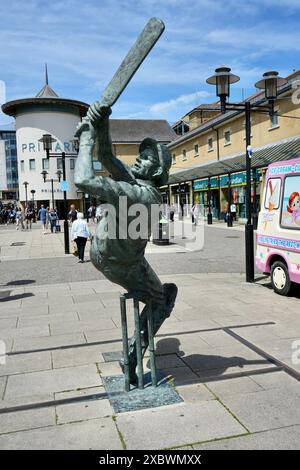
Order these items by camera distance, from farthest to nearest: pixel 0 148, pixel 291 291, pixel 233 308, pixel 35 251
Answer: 1. pixel 0 148
2. pixel 35 251
3. pixel 291 291
4. pixel 233 308

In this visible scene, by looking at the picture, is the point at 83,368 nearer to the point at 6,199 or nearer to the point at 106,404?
the point at 106,404

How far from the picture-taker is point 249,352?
4.85 m

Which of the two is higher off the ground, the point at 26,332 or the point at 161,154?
the point at 161,154

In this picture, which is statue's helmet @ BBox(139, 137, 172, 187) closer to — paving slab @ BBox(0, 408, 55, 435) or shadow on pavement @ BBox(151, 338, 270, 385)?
shadow on pavement @ BBox(151, 338, 270, 385)

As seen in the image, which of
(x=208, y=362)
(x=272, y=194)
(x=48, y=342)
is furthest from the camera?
(x=272, y=194)

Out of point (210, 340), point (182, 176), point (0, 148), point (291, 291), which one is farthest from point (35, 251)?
point (0, 148)

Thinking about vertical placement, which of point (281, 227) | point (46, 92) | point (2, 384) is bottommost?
point (2, 384)

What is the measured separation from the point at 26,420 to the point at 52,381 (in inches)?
31.2

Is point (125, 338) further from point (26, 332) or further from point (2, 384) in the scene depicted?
point (26, 332)

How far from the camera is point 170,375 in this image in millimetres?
4273

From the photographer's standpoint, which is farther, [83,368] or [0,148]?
[0,148]

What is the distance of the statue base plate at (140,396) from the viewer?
3.61 metres

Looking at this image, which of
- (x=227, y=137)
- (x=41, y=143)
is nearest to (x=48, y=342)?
(x=227, y=137)
